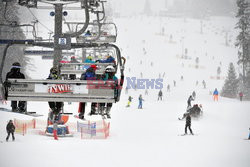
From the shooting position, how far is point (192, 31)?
158750 mm

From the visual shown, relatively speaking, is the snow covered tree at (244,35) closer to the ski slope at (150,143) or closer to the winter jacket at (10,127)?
the ski slope at (150,143)

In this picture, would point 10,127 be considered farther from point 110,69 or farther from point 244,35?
point 244,35

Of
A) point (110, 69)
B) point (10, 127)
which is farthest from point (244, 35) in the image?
point (110, 69)

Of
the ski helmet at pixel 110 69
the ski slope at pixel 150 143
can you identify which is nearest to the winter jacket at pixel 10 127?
the ski slope at pixel 150 143

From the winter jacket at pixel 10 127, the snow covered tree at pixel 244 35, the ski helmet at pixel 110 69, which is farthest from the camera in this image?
the snow covered tree at pixel 244 35

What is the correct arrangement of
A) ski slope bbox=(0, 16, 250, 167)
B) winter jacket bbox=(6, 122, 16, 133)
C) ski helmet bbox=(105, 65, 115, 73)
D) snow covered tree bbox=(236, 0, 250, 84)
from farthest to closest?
1. snow covered tree bbox=(236, 0, 250, 84)
2. winter jacket bbox=(6, 122, 16, 133)
3. ski slope bbox=(0, 16, 250, 167)
4. ski helmet bbox=(105, 65, 115, 73)

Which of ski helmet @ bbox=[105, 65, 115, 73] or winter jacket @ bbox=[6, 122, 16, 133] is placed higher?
ski helmet @ bbox=[105, 65, 115, 73]

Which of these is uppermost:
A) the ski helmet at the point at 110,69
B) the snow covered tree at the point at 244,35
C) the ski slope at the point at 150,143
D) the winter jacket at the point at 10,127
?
the snow covered tree at the point at 244,35

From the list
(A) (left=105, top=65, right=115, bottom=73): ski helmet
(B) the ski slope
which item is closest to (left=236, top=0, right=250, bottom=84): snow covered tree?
(B) the ski slope

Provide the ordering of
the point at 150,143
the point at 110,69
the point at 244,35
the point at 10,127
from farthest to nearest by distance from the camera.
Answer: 1. the point at 244,35
2. the point at 150,143
3. the point at 10,127
4. the point at 110,69

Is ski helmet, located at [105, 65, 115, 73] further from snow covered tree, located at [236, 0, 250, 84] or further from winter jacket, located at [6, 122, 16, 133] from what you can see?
snow covered tree, located at [236, 0, 250, 84]

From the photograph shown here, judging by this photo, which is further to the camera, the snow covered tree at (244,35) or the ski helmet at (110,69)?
the snow covered tree at (244,35)

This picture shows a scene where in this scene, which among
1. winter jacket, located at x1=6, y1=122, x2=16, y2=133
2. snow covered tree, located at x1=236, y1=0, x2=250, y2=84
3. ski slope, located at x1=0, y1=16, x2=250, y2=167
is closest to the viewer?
ski slope, located at x1=0, y1=16, x2=250, y2=167

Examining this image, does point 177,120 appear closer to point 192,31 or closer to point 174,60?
point 174,60
